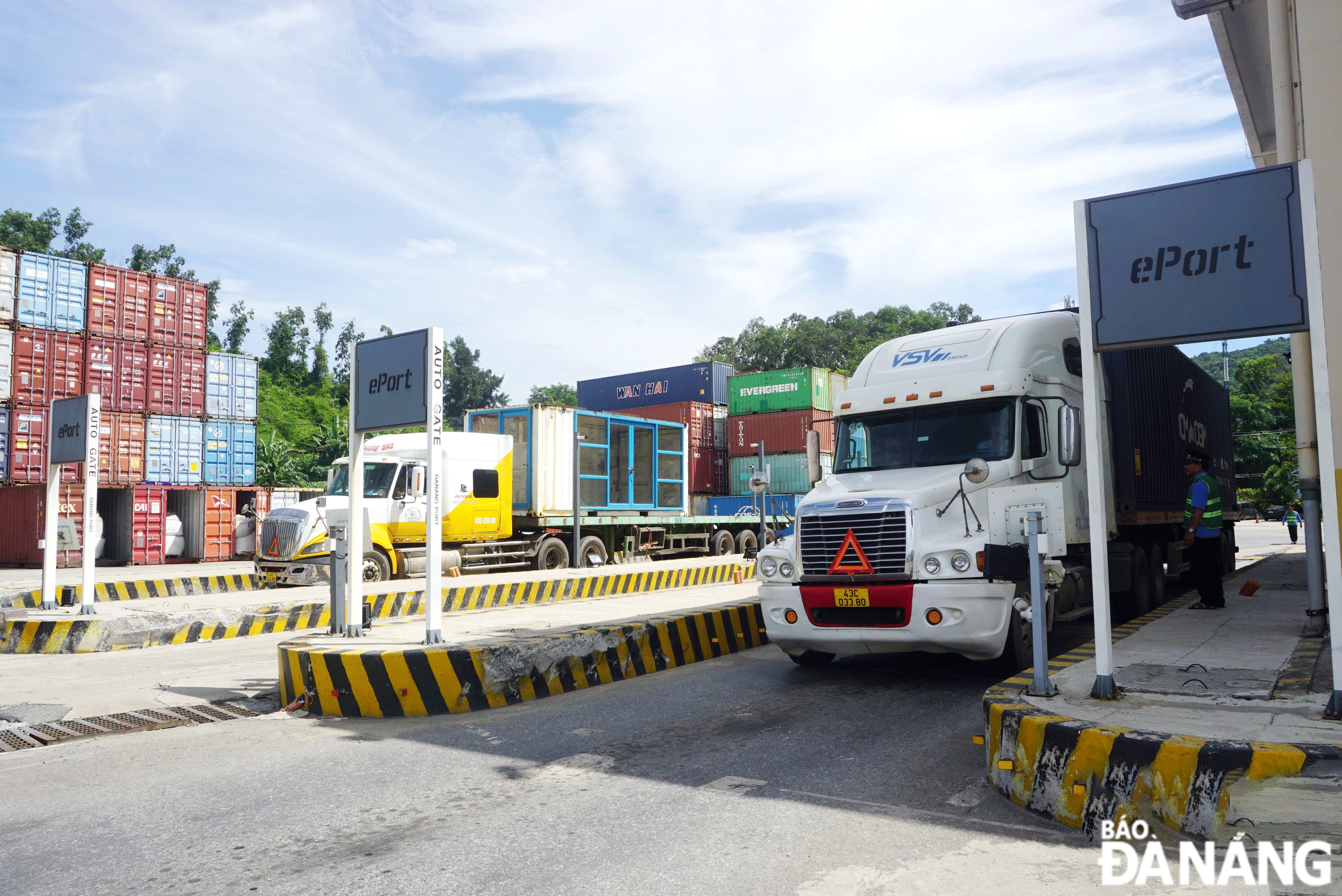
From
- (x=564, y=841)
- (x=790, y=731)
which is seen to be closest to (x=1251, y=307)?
(x=790, y=731)

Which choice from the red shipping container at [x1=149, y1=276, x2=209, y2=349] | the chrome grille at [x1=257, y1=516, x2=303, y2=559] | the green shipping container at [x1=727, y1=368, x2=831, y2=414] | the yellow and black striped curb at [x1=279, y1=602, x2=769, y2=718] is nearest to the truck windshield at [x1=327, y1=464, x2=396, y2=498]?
the chrome grille at [x1=257, y1=516, x2=303, y2=559]

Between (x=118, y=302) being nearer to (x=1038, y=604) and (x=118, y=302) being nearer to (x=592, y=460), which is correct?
(x=592, y=460)

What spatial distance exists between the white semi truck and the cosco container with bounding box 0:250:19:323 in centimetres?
2253

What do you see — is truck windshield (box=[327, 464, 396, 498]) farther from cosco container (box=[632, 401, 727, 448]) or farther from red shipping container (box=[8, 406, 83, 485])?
cosco container (box=[632, 401, 727, 448])

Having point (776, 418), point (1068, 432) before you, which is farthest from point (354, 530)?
point (776, 418)

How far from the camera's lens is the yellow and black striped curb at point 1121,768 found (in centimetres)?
393

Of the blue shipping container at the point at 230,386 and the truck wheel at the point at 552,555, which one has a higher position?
the blue shipping container at the point at 230,386

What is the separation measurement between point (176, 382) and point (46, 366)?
10.3 ft

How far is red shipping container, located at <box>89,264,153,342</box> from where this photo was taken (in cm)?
2433

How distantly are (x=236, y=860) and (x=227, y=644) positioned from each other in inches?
317

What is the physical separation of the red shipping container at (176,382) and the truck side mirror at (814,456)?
21.8m

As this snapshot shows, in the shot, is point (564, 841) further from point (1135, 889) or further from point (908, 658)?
point (908, 658)

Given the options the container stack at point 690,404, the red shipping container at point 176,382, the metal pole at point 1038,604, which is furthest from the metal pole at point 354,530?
the red shipping container at point 176,382

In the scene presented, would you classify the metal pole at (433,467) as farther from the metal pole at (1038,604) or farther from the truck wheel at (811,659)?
the metal pole at (1038,604)
